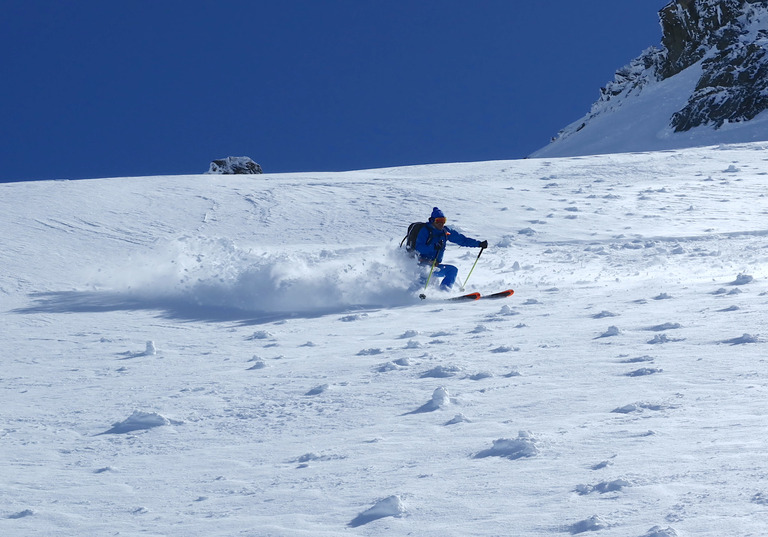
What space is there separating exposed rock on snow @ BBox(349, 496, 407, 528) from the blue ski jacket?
24.8 feet

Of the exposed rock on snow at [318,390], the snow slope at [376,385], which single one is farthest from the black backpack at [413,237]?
the exposed rock on snow at [318,390]

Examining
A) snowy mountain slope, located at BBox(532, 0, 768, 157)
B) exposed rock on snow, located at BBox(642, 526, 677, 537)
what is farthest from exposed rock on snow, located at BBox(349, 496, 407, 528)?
snowy mountain slope, located at BBox(532, 0, 768, 157)

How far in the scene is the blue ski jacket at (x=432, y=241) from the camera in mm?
11414

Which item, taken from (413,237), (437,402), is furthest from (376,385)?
(413,237)

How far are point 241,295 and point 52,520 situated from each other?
6664mm

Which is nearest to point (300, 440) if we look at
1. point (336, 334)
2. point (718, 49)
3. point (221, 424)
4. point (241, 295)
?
point (221, 424)

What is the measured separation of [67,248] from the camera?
1397cm

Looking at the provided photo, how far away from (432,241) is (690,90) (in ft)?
189

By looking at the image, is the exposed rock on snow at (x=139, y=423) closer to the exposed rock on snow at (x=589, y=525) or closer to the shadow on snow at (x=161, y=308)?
Result: the exposed rock on snow at (x=589, y=525)

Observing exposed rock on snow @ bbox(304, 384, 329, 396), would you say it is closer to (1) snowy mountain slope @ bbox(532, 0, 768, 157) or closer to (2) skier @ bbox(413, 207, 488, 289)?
(2) skier @ bbox(413, 207, 488, 289)

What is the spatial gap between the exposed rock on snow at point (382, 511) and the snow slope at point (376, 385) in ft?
0.03

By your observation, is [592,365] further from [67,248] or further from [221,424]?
[67,248]

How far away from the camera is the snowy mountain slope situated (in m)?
51.5

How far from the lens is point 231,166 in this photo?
63.6 meters
